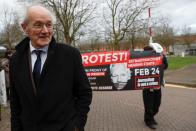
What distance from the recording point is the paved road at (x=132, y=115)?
265 inches

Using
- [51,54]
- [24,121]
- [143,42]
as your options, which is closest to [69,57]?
[51,54]

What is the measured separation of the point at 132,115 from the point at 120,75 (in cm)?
120

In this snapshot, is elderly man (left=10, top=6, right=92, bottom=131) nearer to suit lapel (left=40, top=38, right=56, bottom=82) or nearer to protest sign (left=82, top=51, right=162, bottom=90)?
suit lapel (left=40, top=38, right=56, bottom=82)

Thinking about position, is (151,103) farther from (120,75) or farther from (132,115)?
(132,115)

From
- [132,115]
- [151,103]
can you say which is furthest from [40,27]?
[132,115]

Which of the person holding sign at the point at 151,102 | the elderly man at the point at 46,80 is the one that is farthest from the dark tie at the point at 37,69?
the person holding sign at the point at 151,102

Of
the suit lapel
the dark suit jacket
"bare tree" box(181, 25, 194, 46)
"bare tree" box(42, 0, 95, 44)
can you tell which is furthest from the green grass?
"bare tree" box(181, 25, 194, 46)

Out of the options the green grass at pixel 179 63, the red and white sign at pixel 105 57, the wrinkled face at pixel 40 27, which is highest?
the wrinkled face at pixel 40 27

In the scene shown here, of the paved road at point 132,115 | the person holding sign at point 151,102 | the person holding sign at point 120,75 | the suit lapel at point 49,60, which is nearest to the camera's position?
the suit lapel at point 49,60

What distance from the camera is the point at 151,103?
6922 millimetres

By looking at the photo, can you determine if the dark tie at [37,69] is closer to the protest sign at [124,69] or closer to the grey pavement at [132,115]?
the grey pavement at [132,115]

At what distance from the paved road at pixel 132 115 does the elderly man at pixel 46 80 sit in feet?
13.6

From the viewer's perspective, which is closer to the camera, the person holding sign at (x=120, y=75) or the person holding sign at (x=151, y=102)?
the person holding sign at (x=151, y=102)

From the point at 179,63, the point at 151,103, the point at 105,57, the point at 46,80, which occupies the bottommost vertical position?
the point at 179,63
